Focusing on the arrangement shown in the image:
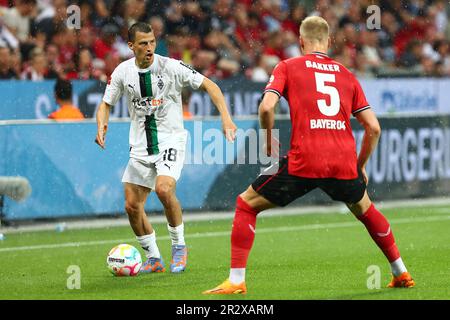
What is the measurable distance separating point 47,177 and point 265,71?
7.06m

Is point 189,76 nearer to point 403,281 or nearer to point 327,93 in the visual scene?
point 327,93

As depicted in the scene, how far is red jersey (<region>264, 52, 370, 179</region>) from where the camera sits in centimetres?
798

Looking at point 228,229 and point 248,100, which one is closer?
point 228,229

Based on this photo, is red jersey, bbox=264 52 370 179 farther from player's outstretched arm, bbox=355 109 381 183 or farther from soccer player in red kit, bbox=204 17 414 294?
player's outstretched arm, bbox=355 109 381 183

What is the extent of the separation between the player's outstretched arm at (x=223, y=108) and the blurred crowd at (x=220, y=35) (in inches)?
223

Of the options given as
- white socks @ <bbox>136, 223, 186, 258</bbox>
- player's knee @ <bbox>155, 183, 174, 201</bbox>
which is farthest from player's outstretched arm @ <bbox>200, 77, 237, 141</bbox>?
white socks @ <bbox>136, 223, 186, 258</bbox>

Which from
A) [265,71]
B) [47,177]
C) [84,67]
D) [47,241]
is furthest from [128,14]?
[47,241]

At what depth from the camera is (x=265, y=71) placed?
64.9 ft

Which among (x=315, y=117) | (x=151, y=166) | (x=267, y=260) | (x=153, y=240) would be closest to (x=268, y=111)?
(x=315, y=117)

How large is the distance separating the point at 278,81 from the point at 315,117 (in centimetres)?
37

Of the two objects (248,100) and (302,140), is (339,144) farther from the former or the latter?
(248,100)

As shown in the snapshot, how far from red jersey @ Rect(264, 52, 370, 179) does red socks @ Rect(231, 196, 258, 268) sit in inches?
17.1

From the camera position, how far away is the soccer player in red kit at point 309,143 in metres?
7.98

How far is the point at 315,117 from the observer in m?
7.99
